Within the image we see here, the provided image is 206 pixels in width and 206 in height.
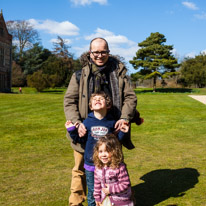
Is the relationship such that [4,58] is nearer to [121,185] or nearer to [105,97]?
[105,97]

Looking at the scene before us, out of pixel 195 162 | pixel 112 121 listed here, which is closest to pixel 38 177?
pixel 112 121

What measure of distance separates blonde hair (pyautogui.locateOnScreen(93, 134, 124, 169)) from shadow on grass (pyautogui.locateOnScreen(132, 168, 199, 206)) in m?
1.19

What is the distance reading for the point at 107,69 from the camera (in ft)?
11.2

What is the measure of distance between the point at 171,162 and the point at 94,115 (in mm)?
3180

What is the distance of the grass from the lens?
4102 mm

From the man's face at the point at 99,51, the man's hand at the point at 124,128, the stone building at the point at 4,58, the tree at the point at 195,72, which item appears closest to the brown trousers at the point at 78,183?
the man's hand at the point at 124,128

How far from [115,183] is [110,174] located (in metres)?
0.11

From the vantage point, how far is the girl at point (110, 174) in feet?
9.70

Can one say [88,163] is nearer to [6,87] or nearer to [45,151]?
[45,151]

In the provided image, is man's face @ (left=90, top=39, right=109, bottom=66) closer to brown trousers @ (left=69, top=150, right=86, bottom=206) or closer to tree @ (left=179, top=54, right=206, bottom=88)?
brown trousers @ (left=69, top=150, right=86, bottom=206)

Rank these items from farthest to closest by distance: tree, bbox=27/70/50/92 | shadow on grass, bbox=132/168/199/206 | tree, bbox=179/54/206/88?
tree, bbox=179/54/206/88 → tree, bbox=27/70/50/92 → shadow on grass, bbox=132/168/199/206

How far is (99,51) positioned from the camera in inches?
128

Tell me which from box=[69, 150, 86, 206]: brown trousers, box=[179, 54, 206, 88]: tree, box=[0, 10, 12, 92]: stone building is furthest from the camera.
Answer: box=[179, 54, 206, 88]: tree

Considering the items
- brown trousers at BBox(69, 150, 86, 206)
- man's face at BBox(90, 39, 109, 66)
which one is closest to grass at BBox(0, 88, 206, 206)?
brown trousers at BBox(69, 150, 86, 206)
